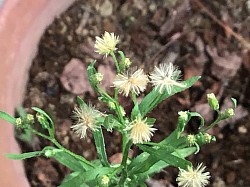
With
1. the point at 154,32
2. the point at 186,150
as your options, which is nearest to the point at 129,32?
the point at 154,32

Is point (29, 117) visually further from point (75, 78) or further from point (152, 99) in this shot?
point (75, 78)

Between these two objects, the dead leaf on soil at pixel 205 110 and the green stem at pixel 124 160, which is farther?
the dead leaf on soil at pixel 205 110

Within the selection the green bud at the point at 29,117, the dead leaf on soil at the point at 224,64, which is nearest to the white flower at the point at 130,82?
the green bud at the point at 29,117

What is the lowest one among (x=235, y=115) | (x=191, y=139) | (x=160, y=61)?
(x=191, y=139)

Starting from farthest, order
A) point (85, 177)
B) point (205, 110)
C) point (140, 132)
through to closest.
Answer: point (205, 110) < point (85, 177) < point (140, 132)

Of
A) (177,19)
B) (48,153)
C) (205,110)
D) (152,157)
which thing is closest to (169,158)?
(152,157)

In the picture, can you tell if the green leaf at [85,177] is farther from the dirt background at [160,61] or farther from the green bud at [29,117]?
the dirt background at [160,61]

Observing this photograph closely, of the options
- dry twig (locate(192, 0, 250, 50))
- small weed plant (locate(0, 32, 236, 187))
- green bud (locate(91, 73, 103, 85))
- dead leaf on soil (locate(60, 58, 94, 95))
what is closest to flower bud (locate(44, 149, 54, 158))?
small weed plant (locate(0, 32, 236, 187))
